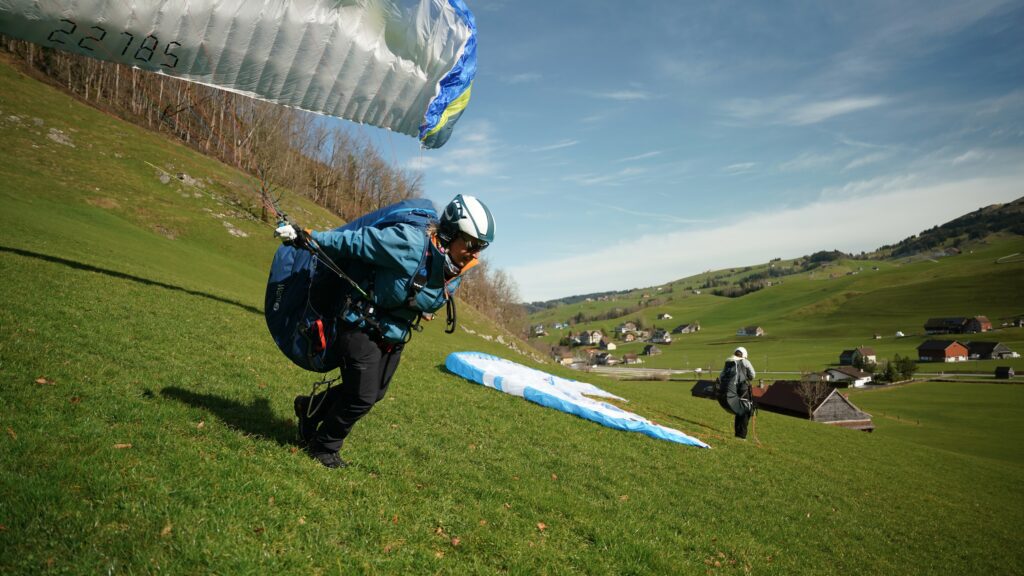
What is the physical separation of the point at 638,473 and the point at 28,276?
567 inches

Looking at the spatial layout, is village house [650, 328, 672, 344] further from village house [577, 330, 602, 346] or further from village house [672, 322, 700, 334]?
village house [577, 330, 602, 346]

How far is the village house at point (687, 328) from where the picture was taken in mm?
175950

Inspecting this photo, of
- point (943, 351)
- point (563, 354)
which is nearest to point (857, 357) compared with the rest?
point (943, 351)

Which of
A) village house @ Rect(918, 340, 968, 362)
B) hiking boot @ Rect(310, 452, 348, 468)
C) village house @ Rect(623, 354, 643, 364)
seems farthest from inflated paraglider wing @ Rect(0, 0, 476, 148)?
village house @ Rect(623, 354, 643, 364)

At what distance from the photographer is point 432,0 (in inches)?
410

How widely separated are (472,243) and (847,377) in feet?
340

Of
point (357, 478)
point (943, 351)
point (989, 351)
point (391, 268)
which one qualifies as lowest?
point (943, 351)

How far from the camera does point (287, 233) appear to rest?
5.15 m

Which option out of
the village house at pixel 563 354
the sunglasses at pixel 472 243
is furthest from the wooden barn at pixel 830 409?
the village house at pixel 563 354

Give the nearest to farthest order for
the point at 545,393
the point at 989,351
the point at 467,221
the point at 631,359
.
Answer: the point at 467,221, the point at 545,393, the point at 989,351, the point at 631,359

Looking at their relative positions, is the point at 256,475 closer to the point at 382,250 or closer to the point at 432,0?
the point at 382,250

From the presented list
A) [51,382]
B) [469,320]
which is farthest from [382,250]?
[469,320]

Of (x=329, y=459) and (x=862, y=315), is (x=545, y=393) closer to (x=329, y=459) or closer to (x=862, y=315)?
(x=329, y=459)

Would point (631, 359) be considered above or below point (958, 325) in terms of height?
below
